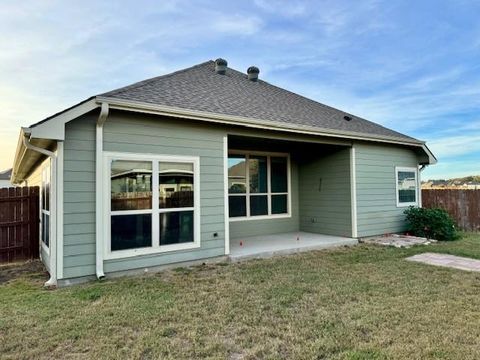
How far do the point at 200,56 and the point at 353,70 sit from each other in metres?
6.45

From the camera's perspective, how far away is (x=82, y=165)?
A: 15.3 feet

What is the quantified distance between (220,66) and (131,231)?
5859mm

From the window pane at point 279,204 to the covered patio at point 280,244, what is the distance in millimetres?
733

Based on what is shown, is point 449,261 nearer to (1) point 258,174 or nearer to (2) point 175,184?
(1) point 258,174

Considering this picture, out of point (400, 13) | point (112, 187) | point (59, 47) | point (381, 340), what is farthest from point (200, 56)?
point (381, 340)

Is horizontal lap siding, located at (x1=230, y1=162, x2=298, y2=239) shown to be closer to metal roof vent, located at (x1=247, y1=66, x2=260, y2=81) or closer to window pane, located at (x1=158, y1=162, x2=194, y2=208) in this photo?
metal roof vent, located at (x1=247, y1=66, x2=260, y2=81)

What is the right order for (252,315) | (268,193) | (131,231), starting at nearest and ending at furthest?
(252,315), (131,231), (268,193)

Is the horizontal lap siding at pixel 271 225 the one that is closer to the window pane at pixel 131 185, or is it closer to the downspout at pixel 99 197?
the window pane at pixel 131 185

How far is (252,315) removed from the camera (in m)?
3.37

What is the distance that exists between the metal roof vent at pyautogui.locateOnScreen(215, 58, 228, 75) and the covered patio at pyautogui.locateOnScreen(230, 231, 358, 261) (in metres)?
4.76

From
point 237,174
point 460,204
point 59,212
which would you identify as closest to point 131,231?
point 59,212

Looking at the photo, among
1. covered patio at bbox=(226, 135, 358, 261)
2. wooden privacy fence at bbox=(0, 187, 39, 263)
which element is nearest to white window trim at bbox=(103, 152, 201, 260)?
covered patio at bbox=(226, 135, 358, 261)

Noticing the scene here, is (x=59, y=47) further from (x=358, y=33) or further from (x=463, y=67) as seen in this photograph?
(x=463, y=67)

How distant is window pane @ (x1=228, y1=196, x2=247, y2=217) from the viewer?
839cm
